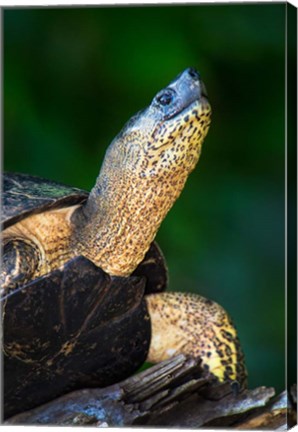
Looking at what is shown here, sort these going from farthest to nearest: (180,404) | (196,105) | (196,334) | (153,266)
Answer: (196,334) → (153,266) → (180,404) → (196,105)

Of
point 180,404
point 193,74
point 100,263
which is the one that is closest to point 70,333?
point 100,263

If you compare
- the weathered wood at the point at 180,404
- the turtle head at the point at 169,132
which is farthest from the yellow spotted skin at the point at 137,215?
the weathered wood at the point at 180,404

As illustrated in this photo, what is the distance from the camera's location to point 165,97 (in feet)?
7.16

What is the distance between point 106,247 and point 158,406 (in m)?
0.41

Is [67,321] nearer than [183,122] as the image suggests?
No

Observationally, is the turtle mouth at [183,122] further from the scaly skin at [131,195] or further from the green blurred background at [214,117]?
the green blurred background at [214,117]

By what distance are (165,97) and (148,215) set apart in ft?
0.97

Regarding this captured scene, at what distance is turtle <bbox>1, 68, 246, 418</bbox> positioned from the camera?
7.20 feet

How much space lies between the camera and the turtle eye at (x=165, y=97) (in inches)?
85.4

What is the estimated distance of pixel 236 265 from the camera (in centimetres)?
231

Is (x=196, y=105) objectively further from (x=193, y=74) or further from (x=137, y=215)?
(x=137, y=215)

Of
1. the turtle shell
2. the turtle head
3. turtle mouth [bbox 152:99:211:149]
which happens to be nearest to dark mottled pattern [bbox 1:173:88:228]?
the turtle shell

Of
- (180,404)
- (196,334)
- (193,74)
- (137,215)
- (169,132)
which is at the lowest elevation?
(180,404)

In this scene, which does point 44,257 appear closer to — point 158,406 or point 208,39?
point 158,406
